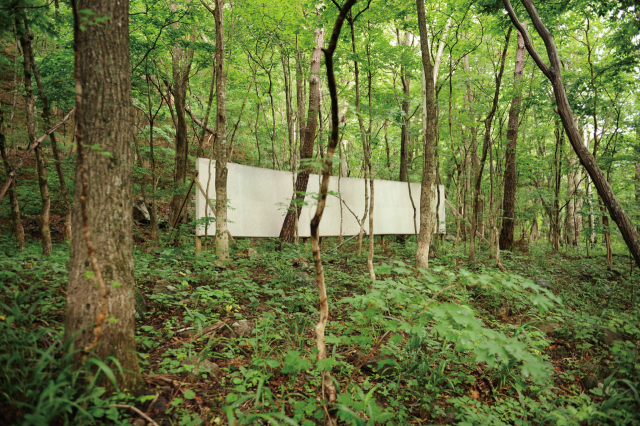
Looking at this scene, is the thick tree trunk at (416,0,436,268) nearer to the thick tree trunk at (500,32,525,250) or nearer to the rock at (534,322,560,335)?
the rock at (534,322,560,335)

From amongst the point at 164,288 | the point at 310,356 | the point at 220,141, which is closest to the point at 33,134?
the point at 220,141

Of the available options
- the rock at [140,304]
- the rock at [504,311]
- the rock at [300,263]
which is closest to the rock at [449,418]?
the rock at [504,311]

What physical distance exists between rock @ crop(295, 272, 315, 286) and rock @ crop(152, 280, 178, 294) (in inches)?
70.4

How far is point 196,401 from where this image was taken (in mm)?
2068

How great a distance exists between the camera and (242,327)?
3148mm

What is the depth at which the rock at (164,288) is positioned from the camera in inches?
141

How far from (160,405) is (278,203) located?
16.1 ft

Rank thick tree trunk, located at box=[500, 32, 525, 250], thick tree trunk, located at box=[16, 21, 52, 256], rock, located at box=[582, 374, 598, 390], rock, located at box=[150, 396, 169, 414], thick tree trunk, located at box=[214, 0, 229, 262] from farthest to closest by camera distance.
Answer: thick tree trunk, located at box=[500, 32, 525, 250]
thick tree trunk, located at box=[214, 0, 229, 262]
thick tree trunk, located at box=[16, 21, 52, 256]
rock, located at box=[582, 374, 598, 390]
rock, located at box=[150, 396, 169, 414]

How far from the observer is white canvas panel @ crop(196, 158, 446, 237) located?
660 centimetres

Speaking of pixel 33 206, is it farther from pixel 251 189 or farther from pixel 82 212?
pixel 82 212

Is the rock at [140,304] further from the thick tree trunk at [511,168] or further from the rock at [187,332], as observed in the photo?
the thick tree trunk at [511,168]

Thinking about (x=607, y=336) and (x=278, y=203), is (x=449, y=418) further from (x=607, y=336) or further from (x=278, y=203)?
(x=278, y=203)

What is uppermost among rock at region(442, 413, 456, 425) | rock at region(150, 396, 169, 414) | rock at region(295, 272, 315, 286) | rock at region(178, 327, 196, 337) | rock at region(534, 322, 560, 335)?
rock at region(295, 272, 315, 286)

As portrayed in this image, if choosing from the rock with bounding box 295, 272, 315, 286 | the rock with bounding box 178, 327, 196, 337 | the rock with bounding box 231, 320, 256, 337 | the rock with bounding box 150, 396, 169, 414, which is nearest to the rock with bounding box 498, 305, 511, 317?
→ the rock with bounding box 295, 272, 315, 286
